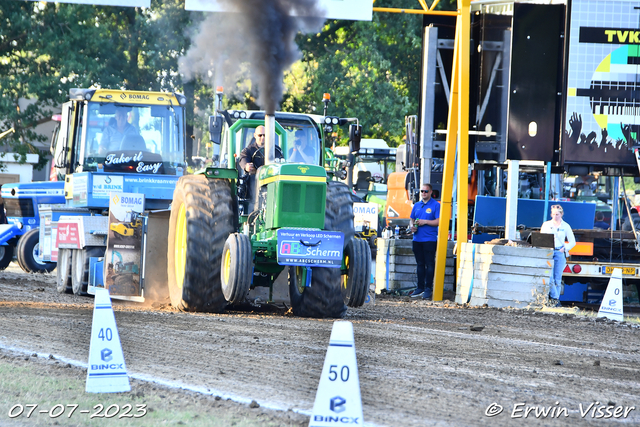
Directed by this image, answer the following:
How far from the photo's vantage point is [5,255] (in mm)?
20953

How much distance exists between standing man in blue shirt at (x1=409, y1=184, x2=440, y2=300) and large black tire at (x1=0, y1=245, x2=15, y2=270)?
10058mm

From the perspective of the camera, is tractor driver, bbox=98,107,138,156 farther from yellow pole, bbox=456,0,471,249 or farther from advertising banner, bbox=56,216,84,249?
yellow pole, bbox=456,0,471,249

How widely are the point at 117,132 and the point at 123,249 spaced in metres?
3.99

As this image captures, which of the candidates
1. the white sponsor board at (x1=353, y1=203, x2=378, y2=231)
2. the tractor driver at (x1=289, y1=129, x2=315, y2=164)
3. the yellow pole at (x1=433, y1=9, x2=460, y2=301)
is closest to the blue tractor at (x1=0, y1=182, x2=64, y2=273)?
the white sponsor board at (x1=353, y1=203, x2=378, y2=231)

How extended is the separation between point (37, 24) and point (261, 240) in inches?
980

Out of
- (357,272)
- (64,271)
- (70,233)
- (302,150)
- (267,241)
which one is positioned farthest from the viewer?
(64,271)

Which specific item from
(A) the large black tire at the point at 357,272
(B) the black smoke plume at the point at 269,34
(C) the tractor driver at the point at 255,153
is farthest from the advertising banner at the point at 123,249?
(A) the large black tire at the point at 357,272

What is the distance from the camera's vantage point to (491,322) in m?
11.2

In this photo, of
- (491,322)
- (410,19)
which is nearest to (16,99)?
(410,19)

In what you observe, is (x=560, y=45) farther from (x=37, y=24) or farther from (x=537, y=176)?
(x=37, y=24)

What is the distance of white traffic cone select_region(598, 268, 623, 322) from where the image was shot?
12.3 m

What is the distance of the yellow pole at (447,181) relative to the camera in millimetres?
14531

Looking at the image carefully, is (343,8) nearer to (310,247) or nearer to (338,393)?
(310,247)

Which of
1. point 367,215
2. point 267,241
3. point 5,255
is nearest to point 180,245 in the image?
point 267,241
